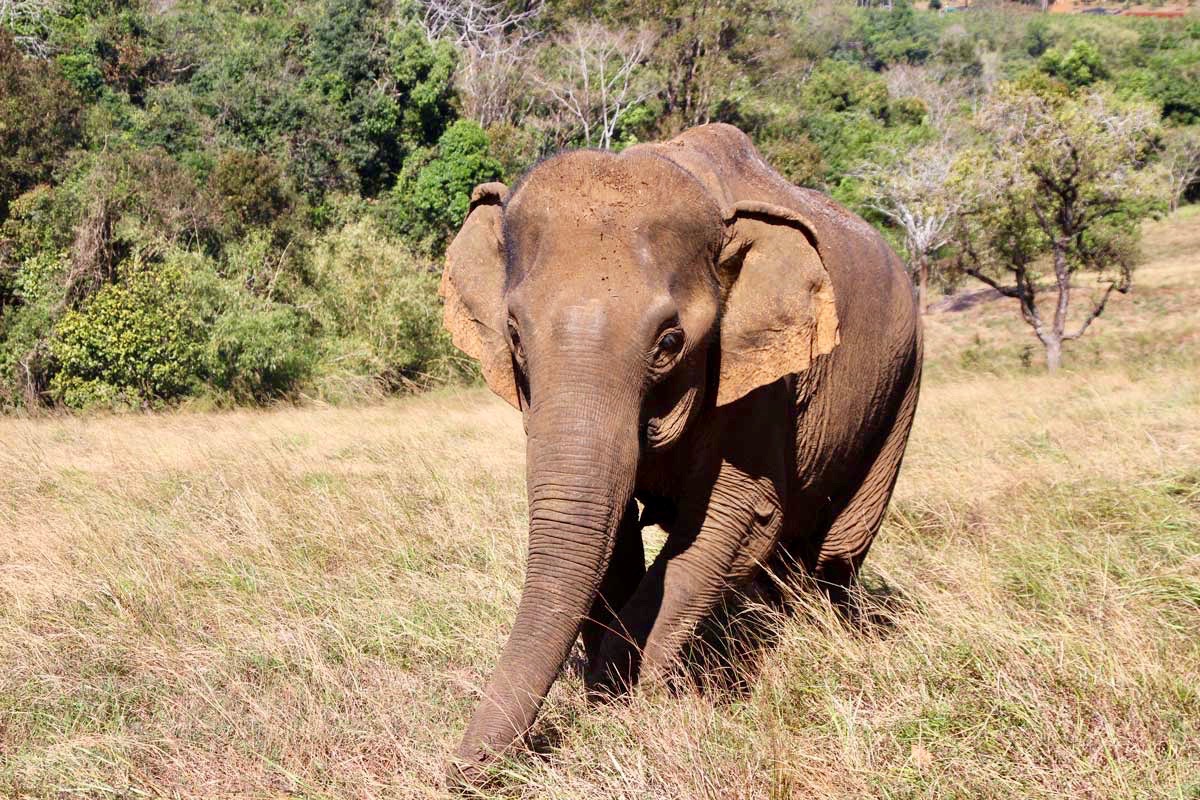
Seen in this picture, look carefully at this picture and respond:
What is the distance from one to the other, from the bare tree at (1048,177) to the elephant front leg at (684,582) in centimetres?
2226

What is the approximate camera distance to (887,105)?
198 feet

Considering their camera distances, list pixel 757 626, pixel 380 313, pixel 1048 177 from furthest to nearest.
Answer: pixel 1048 177, pixel 380 313, pixel 757 626

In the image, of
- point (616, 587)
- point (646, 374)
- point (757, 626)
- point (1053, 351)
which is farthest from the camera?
point (1053, 351)

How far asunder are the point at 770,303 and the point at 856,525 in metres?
2.22

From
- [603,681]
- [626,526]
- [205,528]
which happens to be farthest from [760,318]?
[205,528]

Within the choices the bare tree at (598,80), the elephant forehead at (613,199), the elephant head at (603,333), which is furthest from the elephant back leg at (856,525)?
the bare tree at (598,80)

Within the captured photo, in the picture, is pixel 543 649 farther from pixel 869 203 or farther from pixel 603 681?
pixel 869 203

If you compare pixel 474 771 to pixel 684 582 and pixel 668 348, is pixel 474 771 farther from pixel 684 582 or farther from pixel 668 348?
pixel 668 348

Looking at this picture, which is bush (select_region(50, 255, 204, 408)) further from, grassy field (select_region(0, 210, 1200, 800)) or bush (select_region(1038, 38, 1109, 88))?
bush (select_region(1038, 38, 1109, 88))

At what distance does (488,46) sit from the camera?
156 feet

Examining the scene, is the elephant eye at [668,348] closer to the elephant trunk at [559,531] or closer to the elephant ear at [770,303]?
the elephant trunk at [559,531]

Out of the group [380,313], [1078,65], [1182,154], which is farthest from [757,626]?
[1078,65]

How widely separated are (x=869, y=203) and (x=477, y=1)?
1890 cm

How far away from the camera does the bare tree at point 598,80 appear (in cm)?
4053
